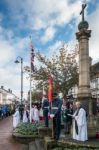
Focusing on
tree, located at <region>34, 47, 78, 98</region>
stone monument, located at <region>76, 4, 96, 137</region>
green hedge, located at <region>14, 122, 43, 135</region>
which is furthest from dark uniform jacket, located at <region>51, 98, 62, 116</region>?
tree, located at <region>34, 47, 78, 98</region>

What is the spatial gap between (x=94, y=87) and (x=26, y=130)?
6480cm

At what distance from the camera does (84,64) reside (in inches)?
763

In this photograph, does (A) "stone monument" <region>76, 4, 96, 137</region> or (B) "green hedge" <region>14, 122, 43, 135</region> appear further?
(B) "green hedge" <region>14, 122, 43, 135</region>

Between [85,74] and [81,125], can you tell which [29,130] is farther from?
[81,125]

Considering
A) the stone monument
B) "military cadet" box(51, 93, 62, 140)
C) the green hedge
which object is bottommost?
the green hedge

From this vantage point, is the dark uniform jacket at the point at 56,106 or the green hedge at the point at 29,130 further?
the green hedge at the point at 29,130

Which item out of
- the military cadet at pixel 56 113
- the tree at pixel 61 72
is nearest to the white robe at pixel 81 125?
the military cadet at pixel 56 113

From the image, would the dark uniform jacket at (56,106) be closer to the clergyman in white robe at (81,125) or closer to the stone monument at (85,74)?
the clergyman in white robe at (81,125)

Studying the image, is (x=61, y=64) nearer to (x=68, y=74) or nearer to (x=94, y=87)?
(x=68, y=74)

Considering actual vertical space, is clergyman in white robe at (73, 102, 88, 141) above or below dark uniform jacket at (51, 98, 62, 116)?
below

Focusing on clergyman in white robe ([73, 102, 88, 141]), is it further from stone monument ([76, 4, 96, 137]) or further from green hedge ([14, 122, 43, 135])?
green hedge ([14, 122, 43, 135])

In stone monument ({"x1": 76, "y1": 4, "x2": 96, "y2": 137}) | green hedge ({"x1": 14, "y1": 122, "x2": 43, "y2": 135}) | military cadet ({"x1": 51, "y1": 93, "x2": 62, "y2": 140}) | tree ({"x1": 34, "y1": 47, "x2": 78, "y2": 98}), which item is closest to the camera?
military cadet ({"x1": 51, "y1": 93, "x2": 62, "y2": 140})

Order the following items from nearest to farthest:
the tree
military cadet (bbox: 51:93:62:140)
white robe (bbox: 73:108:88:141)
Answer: military cadet (bbox: 51:93:62:140) < white robe (bbox: 73:108:88:141) < the tree

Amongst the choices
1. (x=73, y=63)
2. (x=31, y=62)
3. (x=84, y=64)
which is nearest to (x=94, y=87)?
(x=73, y=63)
